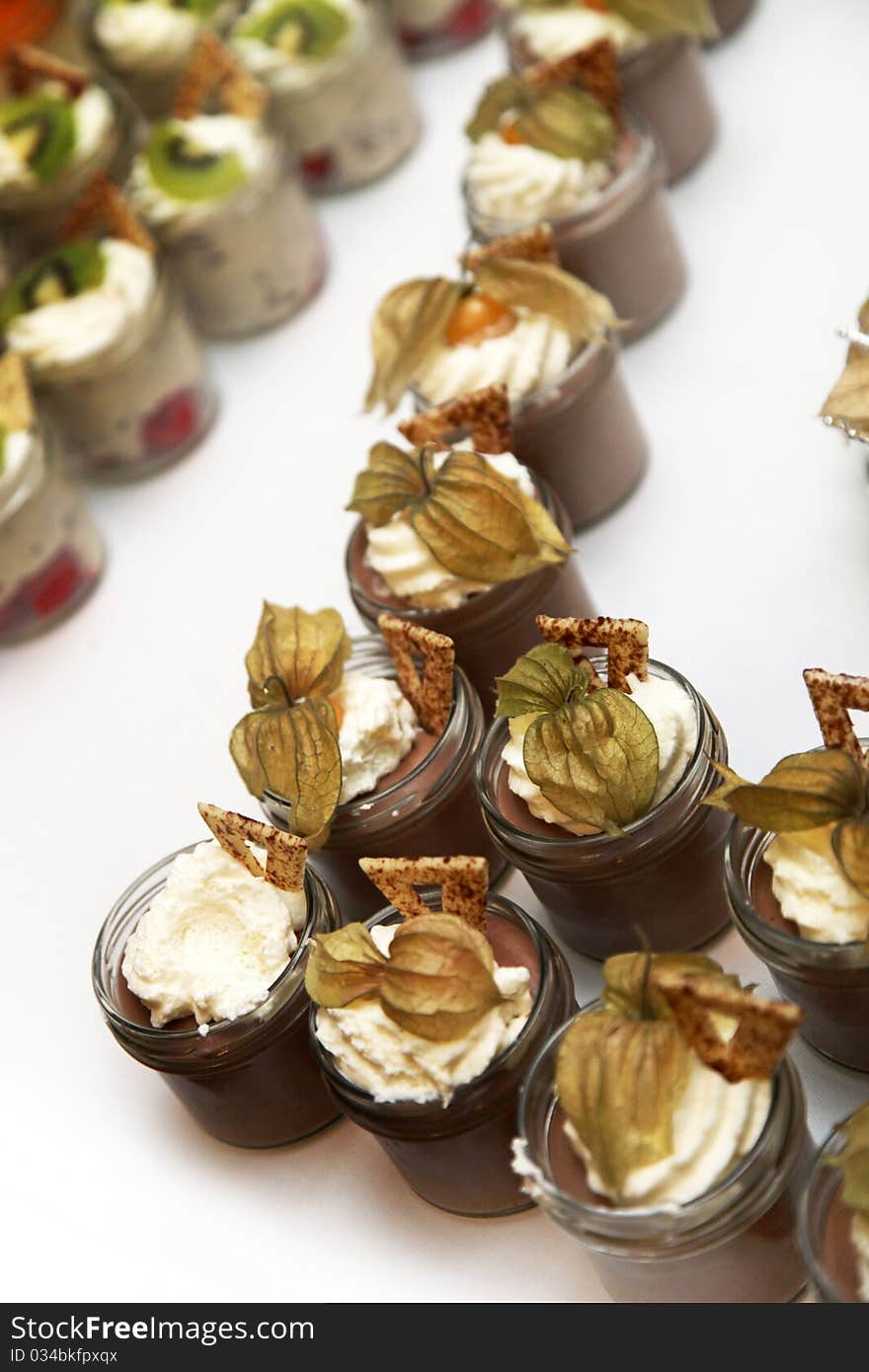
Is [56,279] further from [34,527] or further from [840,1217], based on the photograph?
[840,1217]

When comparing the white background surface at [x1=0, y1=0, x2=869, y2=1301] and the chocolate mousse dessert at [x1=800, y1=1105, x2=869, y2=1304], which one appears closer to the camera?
the chocolate mousse dessert at [x1=800, y1=1105, x2=869, y2=1304]

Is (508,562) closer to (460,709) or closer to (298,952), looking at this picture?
(460,709)

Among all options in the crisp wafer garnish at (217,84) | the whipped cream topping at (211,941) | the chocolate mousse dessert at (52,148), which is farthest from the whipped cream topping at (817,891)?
the chocolate mousse dessert at (52,148)

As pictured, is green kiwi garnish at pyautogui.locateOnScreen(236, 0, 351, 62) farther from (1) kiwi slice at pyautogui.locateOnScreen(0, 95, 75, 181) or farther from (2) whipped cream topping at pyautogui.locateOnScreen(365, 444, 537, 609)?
(2) whipped cream topping at pyautogui.locateOnScreen(365, 444, 537, 609)

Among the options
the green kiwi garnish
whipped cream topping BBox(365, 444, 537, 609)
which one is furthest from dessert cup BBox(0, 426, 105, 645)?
the green kiwi garnish

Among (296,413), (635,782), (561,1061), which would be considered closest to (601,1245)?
(561,1061)

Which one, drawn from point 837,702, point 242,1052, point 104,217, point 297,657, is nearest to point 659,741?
point 837,702

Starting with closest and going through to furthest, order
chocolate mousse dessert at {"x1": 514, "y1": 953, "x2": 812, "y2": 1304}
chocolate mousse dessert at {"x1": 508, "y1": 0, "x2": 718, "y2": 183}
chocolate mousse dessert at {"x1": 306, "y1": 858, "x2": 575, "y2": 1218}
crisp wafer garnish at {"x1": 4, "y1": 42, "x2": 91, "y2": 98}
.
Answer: chocolate mousse dessert at {"x1": 514, "y1": 953, "x2": 812, "y2": 1304} → chocolate mousse dessert at {"x1": 306, "y1": 858, "x2": 575, "y2": 1218} → chocolate mousse dessert at {"x1": 508, "y1": 0, "x2": 718, "y2": 183} → crisp wafer garnish at {"x1": 4, "y1": 42, "x2": 91, "y2": 98}
